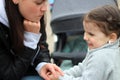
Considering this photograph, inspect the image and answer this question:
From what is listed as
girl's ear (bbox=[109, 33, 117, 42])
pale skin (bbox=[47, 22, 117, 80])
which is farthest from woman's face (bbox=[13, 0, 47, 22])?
girl's ear (bbox=[109, 33, 117, 42])

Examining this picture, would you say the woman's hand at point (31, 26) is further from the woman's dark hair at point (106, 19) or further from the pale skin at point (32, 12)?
the woman's dark hair at point (106, 19)

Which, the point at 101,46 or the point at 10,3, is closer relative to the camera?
the point at 101,46

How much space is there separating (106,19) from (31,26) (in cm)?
43

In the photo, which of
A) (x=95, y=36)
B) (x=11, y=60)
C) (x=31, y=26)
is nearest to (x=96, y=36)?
(x=95, y=36)

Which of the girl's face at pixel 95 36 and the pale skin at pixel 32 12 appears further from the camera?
the pale skin at pixel 32 12

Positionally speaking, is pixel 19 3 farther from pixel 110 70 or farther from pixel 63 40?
pixel 63 40

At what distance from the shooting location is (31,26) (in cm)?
206

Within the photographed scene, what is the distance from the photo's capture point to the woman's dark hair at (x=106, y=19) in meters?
1.86

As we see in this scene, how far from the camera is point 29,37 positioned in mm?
2068

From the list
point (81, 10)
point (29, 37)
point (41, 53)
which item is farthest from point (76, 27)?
point (29, 37)

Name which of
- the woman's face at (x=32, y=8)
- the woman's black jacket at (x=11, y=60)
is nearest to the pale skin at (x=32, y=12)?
the woman's face at (x=32, y=8)

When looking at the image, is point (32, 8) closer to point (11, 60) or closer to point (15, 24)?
point (15, 24)

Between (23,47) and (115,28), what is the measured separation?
1.69 feet

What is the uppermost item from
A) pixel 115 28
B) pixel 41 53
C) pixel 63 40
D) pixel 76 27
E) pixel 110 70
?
pixel 115 28
